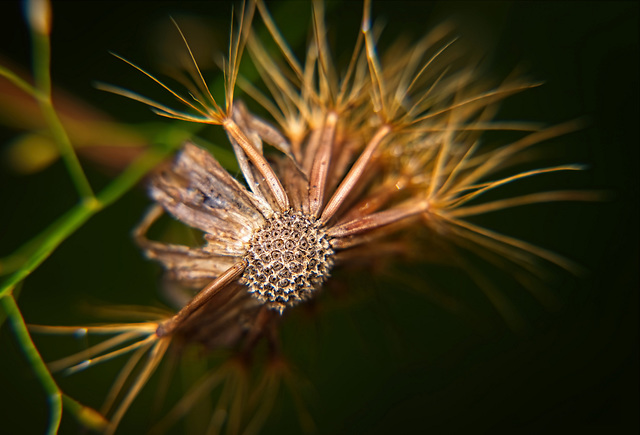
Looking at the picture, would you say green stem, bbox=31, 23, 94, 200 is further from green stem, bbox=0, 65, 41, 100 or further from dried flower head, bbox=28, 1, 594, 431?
dried flower head, bbox=28, 1, 594, 431

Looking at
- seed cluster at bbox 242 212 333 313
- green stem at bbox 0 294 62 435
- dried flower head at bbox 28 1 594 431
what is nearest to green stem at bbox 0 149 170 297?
green stem at bbox 0 294 62 435

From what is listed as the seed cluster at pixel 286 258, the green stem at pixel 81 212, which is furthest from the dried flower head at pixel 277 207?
the green stem at pixel 81 212

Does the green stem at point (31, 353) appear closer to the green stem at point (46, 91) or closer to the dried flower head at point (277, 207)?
the dried flower head at point (277, 207)

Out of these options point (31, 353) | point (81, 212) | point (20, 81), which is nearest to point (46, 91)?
point (20, 81)

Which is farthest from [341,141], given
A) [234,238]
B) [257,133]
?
[234,238]

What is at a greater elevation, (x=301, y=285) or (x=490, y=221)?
(x=490, y=221)

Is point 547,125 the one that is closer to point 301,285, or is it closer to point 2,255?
point 301,285

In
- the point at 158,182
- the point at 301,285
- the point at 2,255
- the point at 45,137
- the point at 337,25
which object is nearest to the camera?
the point at 301,285

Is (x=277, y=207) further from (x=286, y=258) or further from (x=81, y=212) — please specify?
(x=81, y=212)
